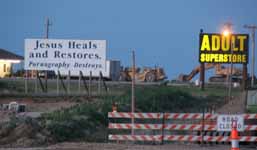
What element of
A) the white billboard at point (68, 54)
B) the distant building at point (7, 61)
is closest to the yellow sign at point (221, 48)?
the white billboard at point (68, 54)

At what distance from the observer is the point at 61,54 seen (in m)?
40.7

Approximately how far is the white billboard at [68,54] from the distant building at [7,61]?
36880mm

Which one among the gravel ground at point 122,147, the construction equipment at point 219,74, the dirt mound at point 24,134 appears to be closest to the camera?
the gravel ground at point 122,147

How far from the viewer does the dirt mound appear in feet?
63.6

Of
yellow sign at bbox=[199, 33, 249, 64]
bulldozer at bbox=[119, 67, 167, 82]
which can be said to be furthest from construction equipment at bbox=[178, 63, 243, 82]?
yellow sign at bbox=[199, 33, 249, 64]

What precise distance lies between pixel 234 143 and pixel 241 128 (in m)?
3.99

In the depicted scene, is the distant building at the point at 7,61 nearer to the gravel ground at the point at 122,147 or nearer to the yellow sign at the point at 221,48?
the yellow sign at the point at 221,48

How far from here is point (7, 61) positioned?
8012 cm

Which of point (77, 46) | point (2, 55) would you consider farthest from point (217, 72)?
point (77, 46)

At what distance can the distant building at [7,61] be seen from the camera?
78438 mm

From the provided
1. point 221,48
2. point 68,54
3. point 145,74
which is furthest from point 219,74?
point 68,54

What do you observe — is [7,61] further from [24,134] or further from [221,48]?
[24,134]

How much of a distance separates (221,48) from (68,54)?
768 inches

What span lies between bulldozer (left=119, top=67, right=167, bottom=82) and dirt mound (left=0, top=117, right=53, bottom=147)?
67.7m
